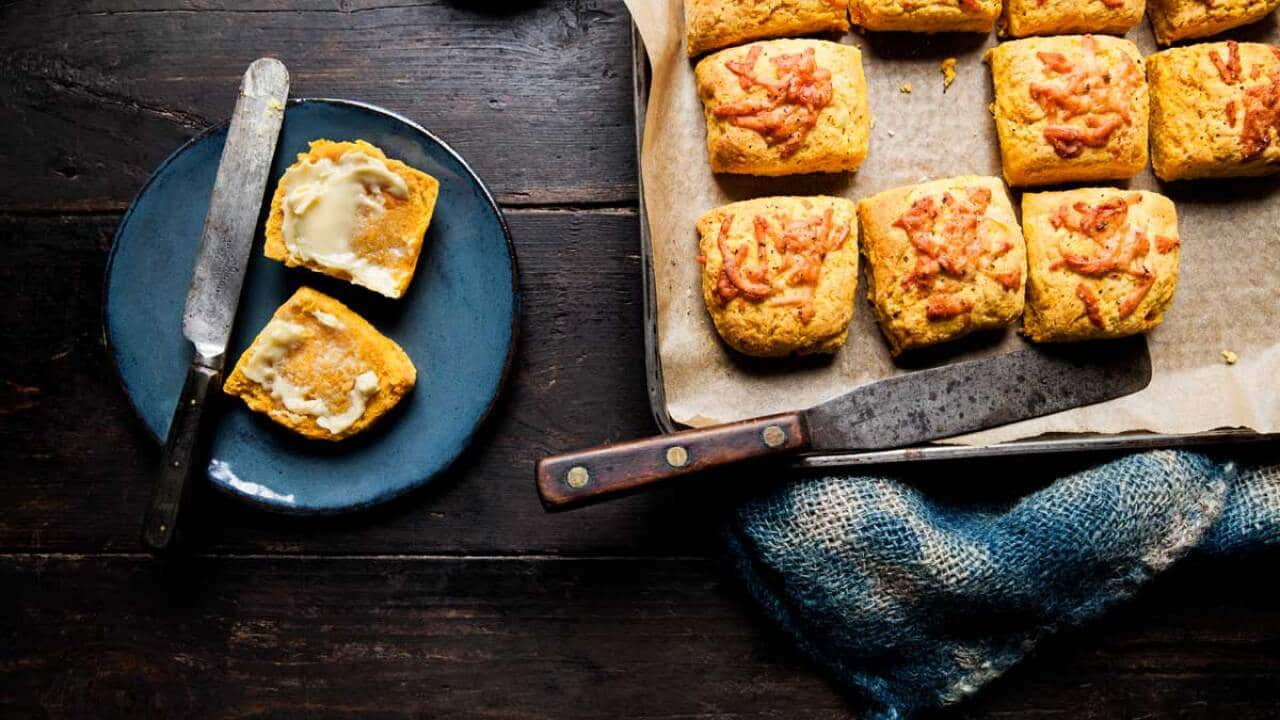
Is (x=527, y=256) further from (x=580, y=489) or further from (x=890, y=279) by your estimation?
(x=890, y=279)

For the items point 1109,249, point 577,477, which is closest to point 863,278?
point 1109,249

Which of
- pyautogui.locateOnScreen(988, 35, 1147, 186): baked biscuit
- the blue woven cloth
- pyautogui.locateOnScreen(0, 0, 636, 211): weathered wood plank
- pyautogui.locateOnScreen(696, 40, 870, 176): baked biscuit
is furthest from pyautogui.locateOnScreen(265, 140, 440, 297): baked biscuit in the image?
pyautogui.locateOnScreen(988, 35, 1147, 186): baked biscuit

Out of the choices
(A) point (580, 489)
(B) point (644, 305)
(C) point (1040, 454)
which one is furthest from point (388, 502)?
(C) point (1040, 454)

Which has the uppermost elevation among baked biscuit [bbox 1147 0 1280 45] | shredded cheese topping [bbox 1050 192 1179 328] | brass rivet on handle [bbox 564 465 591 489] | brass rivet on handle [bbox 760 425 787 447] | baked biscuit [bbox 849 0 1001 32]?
baked biscuit [bbox 1147 0 1280 45]

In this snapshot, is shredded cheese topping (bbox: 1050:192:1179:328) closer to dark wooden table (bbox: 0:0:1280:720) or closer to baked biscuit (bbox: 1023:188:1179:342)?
baked biscuit (bbox: 1023:188:1179:342)

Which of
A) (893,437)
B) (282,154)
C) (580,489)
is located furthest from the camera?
(282,154)

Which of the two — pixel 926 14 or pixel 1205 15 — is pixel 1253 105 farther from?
pixel 926 14
